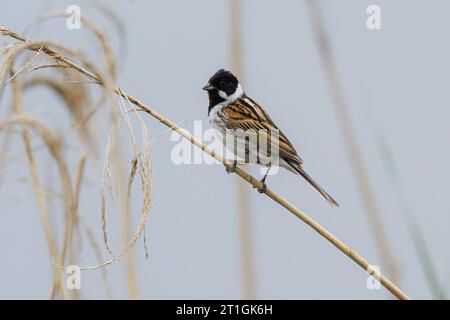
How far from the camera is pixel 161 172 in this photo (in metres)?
10.9

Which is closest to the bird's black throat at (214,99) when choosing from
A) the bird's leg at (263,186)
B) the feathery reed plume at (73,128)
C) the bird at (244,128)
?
the bird at (244,128)

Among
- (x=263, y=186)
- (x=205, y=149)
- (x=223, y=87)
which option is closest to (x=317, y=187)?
(x=263, y=186)

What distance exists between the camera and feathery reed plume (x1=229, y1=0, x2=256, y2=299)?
434 cm

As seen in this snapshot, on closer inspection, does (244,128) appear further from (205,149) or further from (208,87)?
(205,149)

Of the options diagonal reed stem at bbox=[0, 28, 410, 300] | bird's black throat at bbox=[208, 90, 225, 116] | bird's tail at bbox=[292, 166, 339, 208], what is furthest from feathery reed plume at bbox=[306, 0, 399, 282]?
bird's black throat at bbox=[208, 90, 225, 116]

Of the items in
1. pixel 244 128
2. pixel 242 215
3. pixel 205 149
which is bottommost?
pixel 242 215

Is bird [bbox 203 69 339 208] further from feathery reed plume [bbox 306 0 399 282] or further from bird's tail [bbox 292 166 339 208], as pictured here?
feathery reed plume [bbox 306 0 399 282]

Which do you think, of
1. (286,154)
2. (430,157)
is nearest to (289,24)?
(430,157)

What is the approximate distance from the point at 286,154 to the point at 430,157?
7110mm

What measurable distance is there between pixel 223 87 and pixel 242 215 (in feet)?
3.43

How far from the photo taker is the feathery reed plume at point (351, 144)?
3.69 meters

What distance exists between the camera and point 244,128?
5.11m

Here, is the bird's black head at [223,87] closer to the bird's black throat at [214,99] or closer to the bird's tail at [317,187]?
the bird's black throat at [214,99]

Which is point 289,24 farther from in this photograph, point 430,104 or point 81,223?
point 81,223
